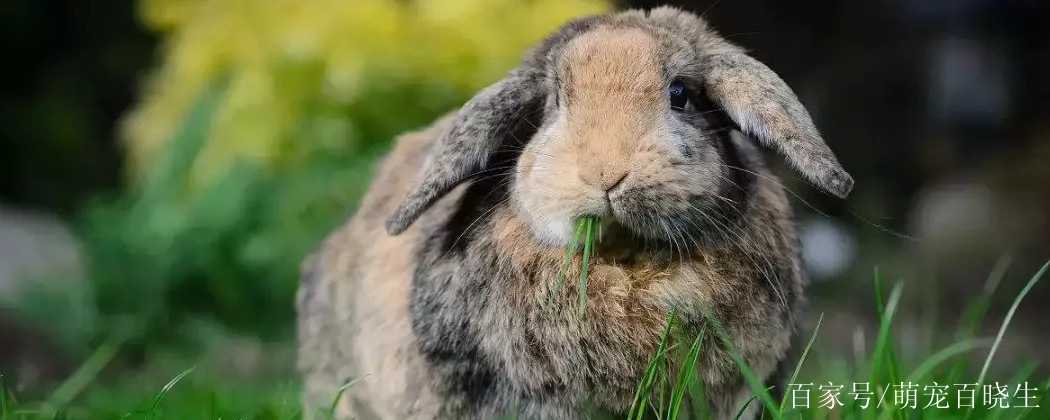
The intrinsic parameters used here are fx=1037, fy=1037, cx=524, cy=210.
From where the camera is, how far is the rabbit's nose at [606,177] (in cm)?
185

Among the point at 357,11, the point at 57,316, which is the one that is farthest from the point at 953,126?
the point at 57,316

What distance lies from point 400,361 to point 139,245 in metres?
2.88

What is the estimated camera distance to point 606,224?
1.97m

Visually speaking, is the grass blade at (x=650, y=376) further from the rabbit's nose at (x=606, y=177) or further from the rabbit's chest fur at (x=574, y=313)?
the rabbit's nose at (x=606, y=177)

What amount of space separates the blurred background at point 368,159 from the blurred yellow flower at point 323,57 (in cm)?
1

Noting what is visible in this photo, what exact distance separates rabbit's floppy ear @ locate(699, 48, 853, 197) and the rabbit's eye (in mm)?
63

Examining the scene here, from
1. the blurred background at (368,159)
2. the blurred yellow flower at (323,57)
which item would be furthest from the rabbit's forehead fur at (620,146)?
the blurred yellow flower at (323,57)

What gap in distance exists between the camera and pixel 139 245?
4.88 m

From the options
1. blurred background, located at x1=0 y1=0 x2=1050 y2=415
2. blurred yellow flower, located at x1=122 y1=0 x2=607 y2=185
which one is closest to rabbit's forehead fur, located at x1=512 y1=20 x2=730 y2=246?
blurred background, located at x1=0 y1=0 x2=1050 y2=415

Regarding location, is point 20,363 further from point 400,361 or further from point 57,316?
point 400,361

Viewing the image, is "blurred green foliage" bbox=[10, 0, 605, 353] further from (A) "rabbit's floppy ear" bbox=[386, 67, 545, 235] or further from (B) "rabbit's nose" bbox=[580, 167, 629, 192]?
(B) "rabbit's nose" bbox=[580, 167, 629, 192]

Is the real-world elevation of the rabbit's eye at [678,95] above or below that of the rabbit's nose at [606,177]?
above

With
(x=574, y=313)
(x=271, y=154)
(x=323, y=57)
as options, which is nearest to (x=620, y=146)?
(x=574, y=313)

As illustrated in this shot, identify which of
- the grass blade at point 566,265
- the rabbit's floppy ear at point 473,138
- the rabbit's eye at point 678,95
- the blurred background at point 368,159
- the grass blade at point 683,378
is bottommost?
the blurred background at point 368,159
